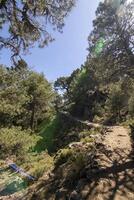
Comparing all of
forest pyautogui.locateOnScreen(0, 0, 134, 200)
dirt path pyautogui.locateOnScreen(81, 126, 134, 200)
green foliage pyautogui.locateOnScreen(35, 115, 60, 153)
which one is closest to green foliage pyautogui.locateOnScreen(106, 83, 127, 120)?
forest pyautogui.locateOnScreen(0, 0, 134, 200)

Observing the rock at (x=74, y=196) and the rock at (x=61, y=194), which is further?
the rock at (x=61, y=194)

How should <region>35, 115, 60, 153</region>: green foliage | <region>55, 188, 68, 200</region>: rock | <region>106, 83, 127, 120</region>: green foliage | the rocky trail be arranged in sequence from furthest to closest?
<region>35, 115, 60, 153</region>: green foliage → <region>106, 83, 127, 120</region>: green foliage → <region>55, 188, 68, 200</region>: rock → the rocky trail

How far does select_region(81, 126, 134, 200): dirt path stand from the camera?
1008 cm

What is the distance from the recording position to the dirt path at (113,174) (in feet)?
33.1

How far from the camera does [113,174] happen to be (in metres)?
11.6

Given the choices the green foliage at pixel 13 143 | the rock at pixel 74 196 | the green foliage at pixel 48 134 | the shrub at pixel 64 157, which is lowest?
the rock at pixel 74 196

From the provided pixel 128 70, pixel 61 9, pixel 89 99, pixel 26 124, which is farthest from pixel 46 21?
pixel 89 99

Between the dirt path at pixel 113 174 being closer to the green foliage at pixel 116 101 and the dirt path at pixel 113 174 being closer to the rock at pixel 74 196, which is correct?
the rock at pixel 74 196

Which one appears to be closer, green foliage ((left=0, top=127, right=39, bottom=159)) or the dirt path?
the dirt path

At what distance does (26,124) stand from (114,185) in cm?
4413

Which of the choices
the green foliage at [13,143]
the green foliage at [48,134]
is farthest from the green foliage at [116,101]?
the green foliage at [13,143]

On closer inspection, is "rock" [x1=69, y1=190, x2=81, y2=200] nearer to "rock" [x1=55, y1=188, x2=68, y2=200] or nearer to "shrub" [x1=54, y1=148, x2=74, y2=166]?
"rock" [x1=55, y1=188, x2=68, y2=200]

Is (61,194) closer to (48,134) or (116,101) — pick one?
(116,101)

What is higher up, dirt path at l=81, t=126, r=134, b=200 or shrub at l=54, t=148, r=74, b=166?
shrub at l=54, t=148, r=74, b=166
